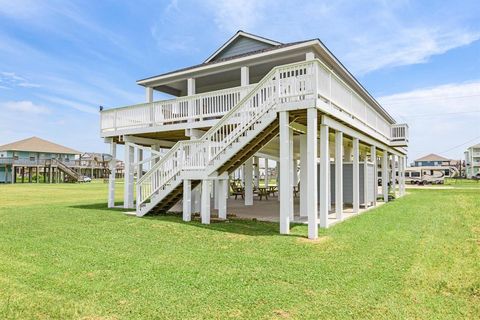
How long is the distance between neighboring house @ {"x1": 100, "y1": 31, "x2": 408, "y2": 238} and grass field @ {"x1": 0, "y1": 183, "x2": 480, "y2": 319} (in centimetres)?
156

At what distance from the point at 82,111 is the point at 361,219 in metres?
29.3

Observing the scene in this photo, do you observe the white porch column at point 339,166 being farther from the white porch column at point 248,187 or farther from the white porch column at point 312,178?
the white porch column at point 248,187

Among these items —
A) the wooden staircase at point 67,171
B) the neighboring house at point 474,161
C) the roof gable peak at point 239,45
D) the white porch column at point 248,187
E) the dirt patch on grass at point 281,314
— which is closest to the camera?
the dirt patch on grass at point 281,314

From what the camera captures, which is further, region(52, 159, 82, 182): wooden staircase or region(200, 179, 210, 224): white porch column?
region(52, 159, 82, 182): wooden staircase

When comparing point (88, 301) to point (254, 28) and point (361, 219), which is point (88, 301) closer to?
point (361, 219)

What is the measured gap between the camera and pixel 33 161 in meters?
49.3

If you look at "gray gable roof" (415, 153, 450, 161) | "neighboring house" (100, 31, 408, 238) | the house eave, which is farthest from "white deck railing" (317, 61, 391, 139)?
"gray gable roof" (415, 153, 450, 161)

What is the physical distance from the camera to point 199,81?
1578 centimetres

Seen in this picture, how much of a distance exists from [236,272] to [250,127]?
478 cm

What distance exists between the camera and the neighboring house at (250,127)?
8.12 meters

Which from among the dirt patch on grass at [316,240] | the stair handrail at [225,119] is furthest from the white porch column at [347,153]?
the dirt patch on grass at [316,240]

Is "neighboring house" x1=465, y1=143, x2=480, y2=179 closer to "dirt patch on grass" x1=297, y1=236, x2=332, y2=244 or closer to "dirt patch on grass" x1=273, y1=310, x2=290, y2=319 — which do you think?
"dirt patch on grass" x1=297, y1=236, x2=332, y2=244

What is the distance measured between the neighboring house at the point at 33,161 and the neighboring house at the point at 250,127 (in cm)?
4148

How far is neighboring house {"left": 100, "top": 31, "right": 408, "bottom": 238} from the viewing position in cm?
812
